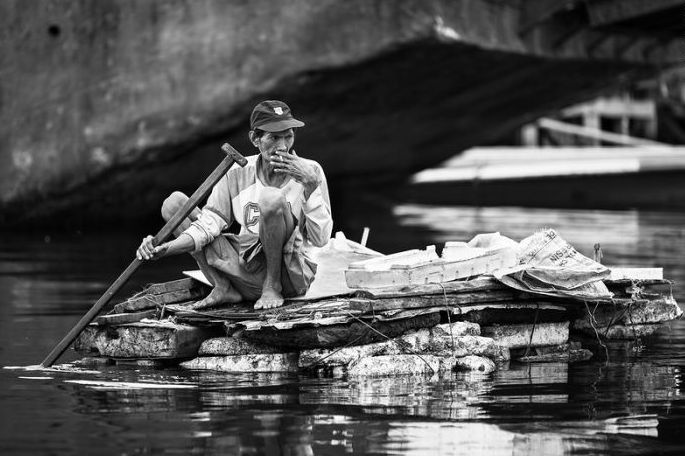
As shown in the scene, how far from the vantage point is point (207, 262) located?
740 centimetres

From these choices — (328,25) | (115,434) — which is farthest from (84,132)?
(115,434)

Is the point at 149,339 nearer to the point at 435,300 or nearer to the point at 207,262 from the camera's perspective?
the point at 207,262

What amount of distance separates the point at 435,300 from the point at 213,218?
1.29 m

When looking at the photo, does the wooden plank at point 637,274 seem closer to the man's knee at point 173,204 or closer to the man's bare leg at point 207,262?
the man's bare leg at point 207,262

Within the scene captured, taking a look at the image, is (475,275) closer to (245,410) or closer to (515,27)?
(245,410)

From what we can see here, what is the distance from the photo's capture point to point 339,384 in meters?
6.63

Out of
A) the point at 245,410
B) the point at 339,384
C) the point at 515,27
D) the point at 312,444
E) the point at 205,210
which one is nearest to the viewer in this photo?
the point at 312,444

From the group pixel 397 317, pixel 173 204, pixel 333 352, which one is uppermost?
pixel 173 204

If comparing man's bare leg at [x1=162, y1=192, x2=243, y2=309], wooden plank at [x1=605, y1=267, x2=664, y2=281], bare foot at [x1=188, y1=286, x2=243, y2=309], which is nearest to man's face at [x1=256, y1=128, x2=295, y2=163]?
man's bare leg at [x1=162, y1=192, x2=243, y2=309]

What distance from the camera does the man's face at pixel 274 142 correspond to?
7109mm

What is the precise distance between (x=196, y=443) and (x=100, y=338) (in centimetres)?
239

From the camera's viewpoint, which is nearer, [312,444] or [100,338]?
[312,444]

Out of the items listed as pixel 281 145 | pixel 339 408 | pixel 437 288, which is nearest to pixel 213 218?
pixel 281 145

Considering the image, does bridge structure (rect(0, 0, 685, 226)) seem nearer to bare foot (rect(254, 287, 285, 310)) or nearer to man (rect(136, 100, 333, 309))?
man (rect(136, 100, 333, 309))
